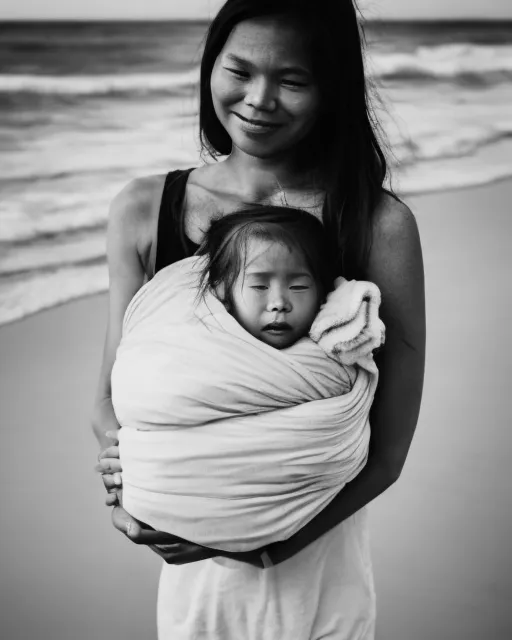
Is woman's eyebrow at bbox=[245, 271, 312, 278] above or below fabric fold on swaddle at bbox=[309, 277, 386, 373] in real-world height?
above

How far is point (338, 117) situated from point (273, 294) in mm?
239

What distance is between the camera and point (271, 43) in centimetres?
90

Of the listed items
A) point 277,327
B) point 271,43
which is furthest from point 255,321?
point 271,43

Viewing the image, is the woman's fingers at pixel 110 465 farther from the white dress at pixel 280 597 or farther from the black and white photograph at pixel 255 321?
the white dress at pixel 280 597

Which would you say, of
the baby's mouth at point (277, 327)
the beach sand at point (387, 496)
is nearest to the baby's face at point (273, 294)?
the baby's mouth at point (277, 327)

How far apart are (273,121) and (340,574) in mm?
516

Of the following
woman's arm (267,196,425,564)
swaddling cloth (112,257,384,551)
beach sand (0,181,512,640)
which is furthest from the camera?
beach sand (0,181,512,640)

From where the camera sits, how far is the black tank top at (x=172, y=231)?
102cm

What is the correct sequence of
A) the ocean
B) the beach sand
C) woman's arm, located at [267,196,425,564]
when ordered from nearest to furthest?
woman's arm, located at [267,196,425,564] → the beach sand → the ocean

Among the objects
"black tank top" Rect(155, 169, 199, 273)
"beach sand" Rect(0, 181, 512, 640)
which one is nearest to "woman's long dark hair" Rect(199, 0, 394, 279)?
"black tank top" Rect(155, 169, 199, 273)

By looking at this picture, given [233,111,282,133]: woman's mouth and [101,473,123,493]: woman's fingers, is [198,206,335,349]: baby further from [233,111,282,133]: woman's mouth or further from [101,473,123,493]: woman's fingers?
[101,473,123,493]: woman's fingers

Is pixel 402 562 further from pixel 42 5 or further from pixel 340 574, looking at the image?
pixel 42 5

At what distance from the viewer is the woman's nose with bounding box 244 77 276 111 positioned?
0.90 metres

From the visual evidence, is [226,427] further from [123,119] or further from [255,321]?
[123,119]
